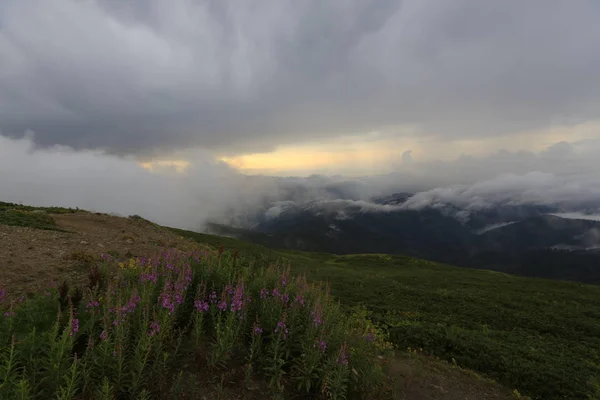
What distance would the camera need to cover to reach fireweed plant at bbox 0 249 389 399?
407cm

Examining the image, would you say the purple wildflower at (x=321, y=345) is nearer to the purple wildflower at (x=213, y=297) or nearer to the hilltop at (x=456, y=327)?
the purple wildflower at (x=213, y=297)

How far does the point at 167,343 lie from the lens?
202 inches

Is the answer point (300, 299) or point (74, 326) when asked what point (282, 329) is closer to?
point (300, 299)

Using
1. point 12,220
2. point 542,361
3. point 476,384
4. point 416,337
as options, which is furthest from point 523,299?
point 12,220

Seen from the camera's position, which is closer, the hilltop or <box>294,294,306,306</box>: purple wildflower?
<box>294,294,306,306</box>: purple wildflower

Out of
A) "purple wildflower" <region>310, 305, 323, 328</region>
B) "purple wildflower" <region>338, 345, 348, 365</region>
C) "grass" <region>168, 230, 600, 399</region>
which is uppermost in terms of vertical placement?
"purple wildflower" <region>310, 305, 323, 328</region>

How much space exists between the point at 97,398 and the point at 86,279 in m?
6.99

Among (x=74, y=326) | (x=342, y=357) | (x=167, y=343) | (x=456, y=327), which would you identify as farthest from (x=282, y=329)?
(x=456, y=327)

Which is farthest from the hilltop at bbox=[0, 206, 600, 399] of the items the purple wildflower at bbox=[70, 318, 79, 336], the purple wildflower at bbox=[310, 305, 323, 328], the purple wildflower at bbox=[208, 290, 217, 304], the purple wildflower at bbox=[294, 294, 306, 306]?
the purple wildflower at bbox=[70, 318, 79, 336]

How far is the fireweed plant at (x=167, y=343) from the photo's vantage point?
13.3 ft

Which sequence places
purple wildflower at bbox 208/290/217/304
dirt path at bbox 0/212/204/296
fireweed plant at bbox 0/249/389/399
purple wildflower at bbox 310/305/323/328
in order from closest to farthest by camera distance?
fireweed plant at bbox 0/249/389/399 → purple wildflower at bbox 310/305/323/328 → purple wildflower at bbox 208/290/217/304 → dirt path at bbox 0/212/204/296

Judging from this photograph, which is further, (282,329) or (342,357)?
(282,329)

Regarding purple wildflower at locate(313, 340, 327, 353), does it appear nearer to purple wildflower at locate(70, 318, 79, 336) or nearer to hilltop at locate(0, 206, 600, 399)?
hilltop at locate(0, 206, 600, 399)

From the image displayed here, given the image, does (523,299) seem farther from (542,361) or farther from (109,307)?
(109,307)
